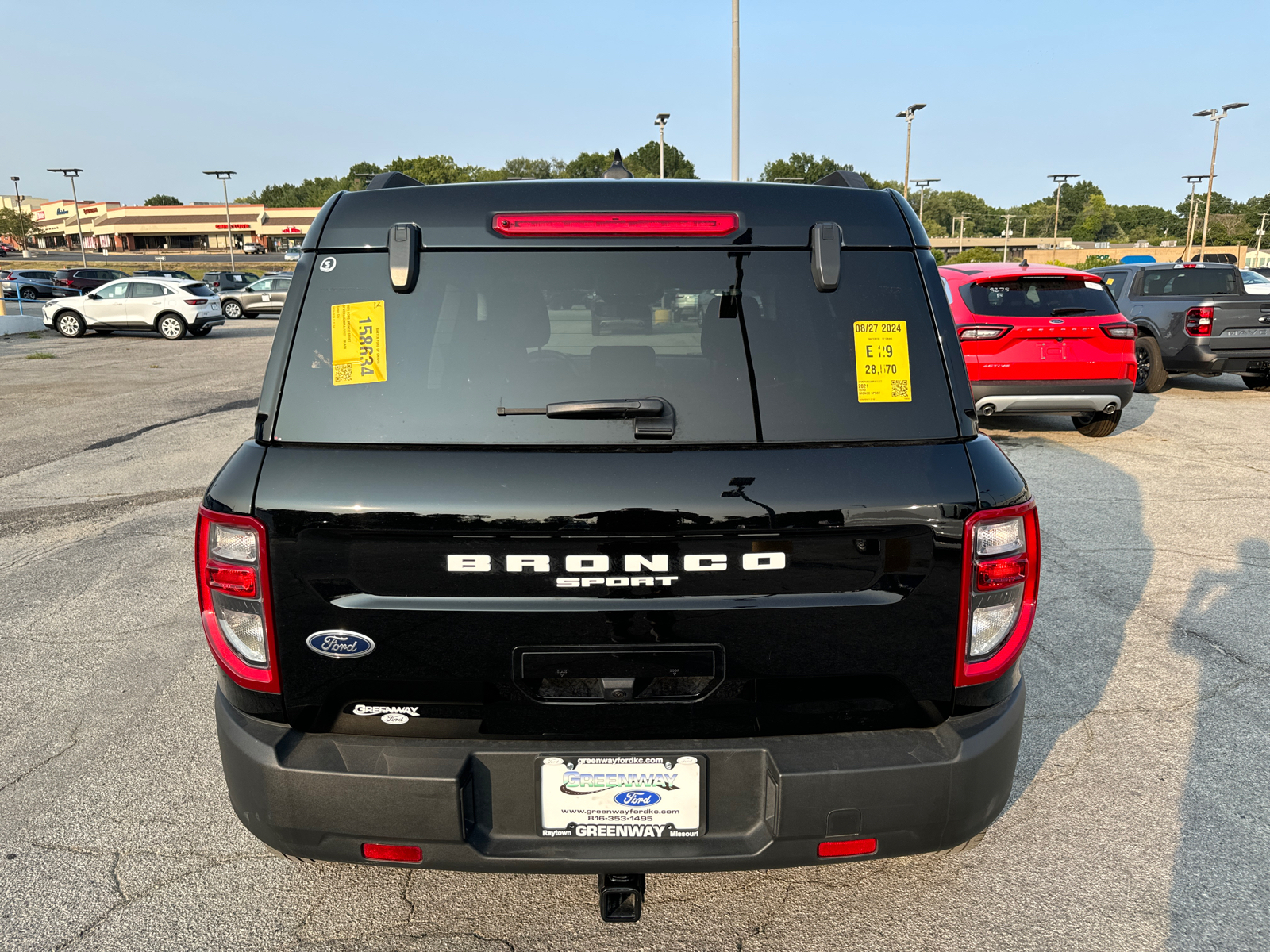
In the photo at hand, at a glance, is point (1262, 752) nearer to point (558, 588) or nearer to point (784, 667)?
point (784, 667)

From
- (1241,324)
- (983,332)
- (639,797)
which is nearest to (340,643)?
(639,797)

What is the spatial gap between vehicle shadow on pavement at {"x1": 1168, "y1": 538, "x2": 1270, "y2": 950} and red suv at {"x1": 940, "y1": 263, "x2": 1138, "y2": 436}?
3977 mm

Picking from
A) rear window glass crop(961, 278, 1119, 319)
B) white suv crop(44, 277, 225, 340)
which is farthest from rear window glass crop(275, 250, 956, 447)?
white suv crop(44, 277, 225, 340)

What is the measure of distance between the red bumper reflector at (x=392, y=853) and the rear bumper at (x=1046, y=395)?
8.11 m

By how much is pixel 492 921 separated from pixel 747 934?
71 centimetres

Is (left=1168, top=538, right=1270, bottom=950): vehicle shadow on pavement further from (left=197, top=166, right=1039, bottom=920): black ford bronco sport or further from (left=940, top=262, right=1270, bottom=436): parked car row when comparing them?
(left=940, top=262, right=1270, bottom=436): parked car row

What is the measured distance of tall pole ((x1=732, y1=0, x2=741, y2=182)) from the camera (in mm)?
20938

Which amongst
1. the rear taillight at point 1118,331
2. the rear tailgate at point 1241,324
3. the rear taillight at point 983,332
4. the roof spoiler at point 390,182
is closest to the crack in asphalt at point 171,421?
the rear taillight at point 983,332

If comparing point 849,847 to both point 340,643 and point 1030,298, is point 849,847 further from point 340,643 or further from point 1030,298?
point 1030,298

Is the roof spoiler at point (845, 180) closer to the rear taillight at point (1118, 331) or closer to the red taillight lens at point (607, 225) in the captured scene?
the red taillight lens at point (607, 225)

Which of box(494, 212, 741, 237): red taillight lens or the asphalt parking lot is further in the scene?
the asphalt parking lot

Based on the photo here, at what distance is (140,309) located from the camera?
26.1 meters

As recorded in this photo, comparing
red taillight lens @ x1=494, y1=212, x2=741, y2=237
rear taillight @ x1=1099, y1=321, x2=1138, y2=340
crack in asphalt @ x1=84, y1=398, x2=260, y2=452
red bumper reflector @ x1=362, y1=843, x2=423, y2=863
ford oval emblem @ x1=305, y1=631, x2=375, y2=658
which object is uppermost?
red taillight lens @ x1=494, y1=212, x2=741, y2=237

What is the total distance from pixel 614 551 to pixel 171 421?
11195 millimetres
